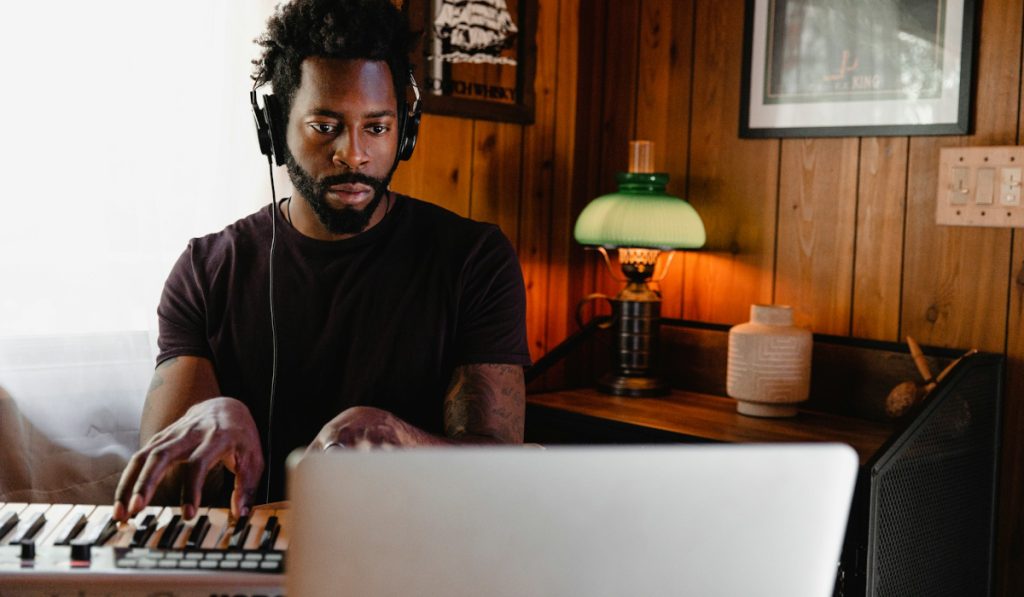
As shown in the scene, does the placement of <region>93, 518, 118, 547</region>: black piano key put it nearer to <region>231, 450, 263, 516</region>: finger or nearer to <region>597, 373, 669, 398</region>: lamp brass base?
<region>231, 450, 263, 516</region>: finger

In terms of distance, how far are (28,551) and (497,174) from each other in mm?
1856

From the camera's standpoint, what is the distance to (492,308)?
1.55m

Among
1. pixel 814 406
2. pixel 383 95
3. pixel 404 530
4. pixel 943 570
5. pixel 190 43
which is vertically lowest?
pixel 943 570

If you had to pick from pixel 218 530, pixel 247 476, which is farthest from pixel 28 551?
pixel 247 476

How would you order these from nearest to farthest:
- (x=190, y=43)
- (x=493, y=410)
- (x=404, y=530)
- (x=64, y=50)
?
(x=404, y=530) < (x=493, y=410) < (x=64, y=50) < (x=190, y=43)

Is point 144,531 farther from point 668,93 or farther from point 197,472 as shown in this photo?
point 668,93

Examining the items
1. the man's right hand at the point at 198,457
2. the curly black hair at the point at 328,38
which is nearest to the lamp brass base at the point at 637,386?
the curly black hair at the point at 328,38

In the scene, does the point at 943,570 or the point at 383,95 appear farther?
the point at 943,570

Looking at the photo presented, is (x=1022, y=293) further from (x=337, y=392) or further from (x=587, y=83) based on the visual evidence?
(x=337, y=392)

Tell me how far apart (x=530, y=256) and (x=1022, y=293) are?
1.14 meters

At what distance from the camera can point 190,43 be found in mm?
1968

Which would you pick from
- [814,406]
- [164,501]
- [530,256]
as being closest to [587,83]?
[530,256]

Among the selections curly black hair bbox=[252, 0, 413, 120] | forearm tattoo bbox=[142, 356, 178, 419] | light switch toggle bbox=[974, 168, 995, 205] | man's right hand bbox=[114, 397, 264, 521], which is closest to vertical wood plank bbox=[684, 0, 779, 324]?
light switch toggle bbox=[974, 168, 995, 205]

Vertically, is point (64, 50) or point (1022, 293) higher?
point (64, 50)
